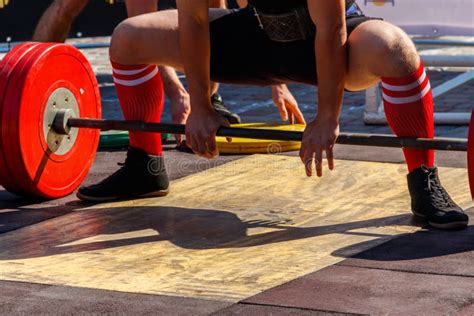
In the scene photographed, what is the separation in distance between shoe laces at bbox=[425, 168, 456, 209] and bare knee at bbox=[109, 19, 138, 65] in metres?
1.13

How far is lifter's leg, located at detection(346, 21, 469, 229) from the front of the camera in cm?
374

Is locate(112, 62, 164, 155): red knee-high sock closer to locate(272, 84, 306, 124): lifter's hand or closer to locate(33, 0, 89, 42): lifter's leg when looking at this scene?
locate(272, 84, 306, 124): lifter's hand

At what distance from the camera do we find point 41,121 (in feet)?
14.4

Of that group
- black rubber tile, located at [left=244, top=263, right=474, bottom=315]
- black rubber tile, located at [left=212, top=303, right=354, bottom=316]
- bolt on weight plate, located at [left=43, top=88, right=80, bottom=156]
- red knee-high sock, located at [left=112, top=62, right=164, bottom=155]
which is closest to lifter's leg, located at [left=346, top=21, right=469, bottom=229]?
black rubber tile, located at [left=244, top=263, right=474, bottom=315]

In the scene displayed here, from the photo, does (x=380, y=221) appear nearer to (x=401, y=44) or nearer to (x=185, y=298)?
(x=401, y=44)

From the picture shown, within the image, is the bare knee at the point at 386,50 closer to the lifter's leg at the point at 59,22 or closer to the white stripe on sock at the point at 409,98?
the white stripe on sock at the point at 409,98

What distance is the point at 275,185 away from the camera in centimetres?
468

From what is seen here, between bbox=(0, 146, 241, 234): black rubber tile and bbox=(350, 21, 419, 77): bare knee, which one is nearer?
bbox=(350, 21, 419, 77): bare knee

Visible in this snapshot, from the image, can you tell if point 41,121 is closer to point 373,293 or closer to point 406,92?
point 406,92

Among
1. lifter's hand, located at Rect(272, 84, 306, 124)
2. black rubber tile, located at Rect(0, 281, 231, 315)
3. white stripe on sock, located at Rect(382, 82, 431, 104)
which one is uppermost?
white stripe on sock, located at Rect(382, 82, 431, 104)

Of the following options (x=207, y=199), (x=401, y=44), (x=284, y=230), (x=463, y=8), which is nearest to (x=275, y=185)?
(x=207, y=199)

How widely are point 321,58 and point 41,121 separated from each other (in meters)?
1.20

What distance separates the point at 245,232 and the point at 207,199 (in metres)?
0.53

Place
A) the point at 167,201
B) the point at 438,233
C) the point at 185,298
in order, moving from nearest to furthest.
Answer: the point at 185,298
the point at 438,233
the point at 167,201
